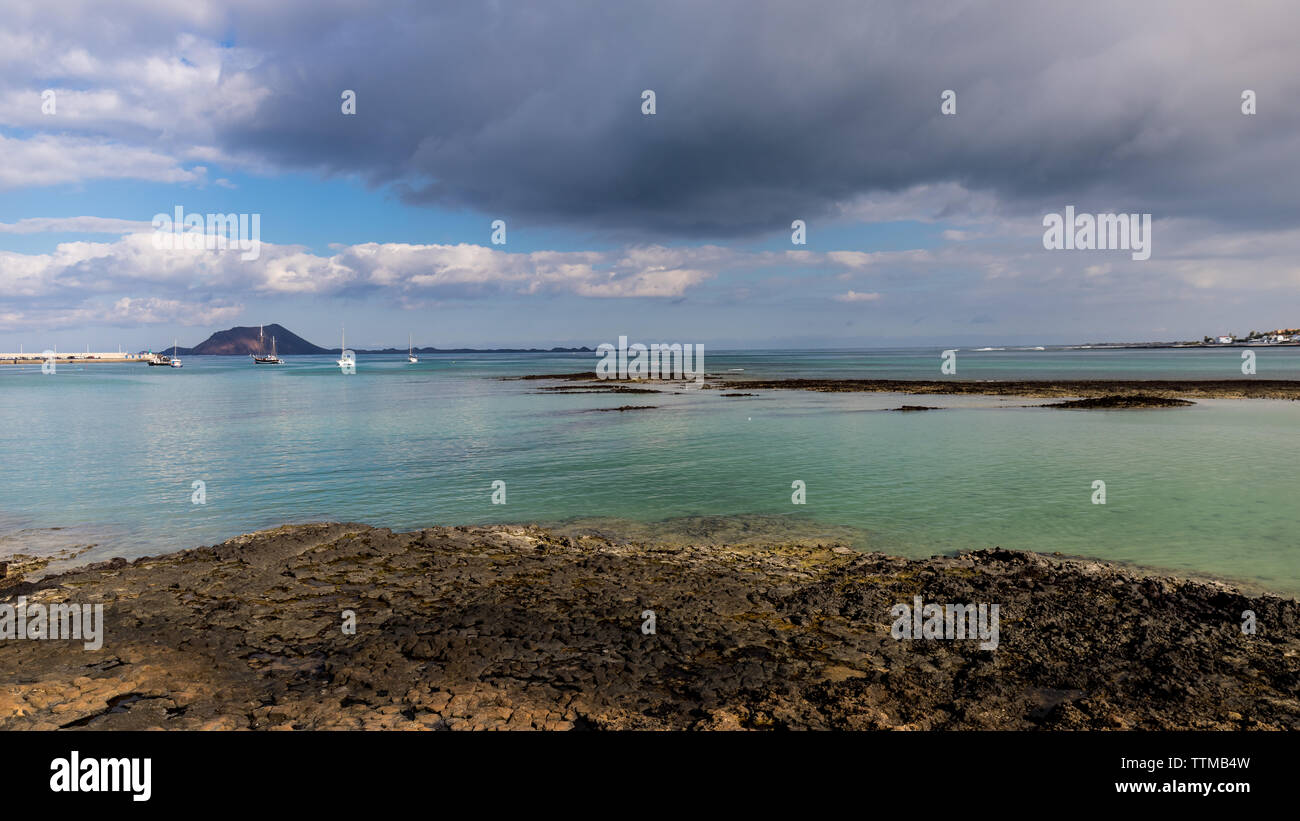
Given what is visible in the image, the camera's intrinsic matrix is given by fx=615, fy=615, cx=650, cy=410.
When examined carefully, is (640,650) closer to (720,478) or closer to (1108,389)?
(720,478)

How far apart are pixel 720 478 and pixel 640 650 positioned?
51.6 ft

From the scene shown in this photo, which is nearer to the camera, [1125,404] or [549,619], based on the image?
[549,619]

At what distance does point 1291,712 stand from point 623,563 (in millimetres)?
10494

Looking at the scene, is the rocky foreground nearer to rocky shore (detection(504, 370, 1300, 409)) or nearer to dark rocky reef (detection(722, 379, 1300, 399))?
rocky shore (detection(504, 370, 1300, 409))

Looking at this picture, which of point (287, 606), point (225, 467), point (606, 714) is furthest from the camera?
point (225, 467)

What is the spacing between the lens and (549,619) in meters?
10.5

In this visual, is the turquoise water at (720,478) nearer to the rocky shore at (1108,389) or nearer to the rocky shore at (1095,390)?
the rocky shore at (1095,390)

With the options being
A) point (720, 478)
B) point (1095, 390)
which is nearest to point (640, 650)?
point (720, 478)

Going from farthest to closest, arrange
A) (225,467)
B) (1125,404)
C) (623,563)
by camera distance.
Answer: (1125,404), (225,467), (623,563)

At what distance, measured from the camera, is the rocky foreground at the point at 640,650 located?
739 centimetres

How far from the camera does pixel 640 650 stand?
923 cm

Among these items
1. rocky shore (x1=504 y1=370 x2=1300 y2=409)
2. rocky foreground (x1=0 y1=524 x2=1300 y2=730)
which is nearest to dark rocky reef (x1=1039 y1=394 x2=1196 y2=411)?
rocky shore (x1=504 y1=370 x2=1300 y2=409)
